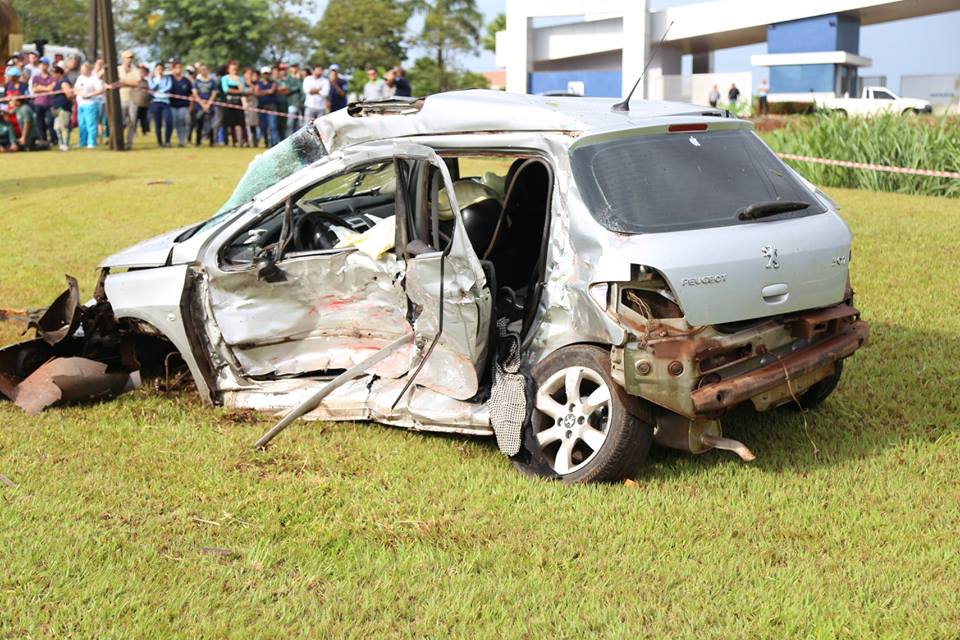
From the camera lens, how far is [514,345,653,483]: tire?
16.6ft

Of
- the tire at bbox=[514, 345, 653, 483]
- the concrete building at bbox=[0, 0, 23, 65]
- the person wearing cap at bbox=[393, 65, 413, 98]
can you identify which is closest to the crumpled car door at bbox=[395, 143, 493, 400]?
the tire at bbox=[514, 345, 653, 483]

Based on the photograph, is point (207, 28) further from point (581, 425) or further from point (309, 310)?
point (581, 425)

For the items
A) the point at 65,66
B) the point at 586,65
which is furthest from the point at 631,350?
the point at 586,65

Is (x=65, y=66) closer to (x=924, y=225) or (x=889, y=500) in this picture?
(x=924, y=225)

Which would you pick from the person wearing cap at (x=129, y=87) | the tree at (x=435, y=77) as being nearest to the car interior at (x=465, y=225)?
the person wearing cap at (x=129, y=87)

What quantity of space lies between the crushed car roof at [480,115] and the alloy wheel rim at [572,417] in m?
1.23

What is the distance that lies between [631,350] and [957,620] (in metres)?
1.72

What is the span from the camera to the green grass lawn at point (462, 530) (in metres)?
4.05

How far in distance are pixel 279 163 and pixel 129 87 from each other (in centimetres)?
1969

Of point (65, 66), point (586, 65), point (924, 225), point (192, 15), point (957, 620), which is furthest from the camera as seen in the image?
point (192, 15)

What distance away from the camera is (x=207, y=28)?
59.2 metres

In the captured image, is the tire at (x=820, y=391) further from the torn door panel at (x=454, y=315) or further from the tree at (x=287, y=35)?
the tree at (x=287, y=35)

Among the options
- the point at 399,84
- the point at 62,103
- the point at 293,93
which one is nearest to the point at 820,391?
the point at 399,84

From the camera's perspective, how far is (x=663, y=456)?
5602 mm
